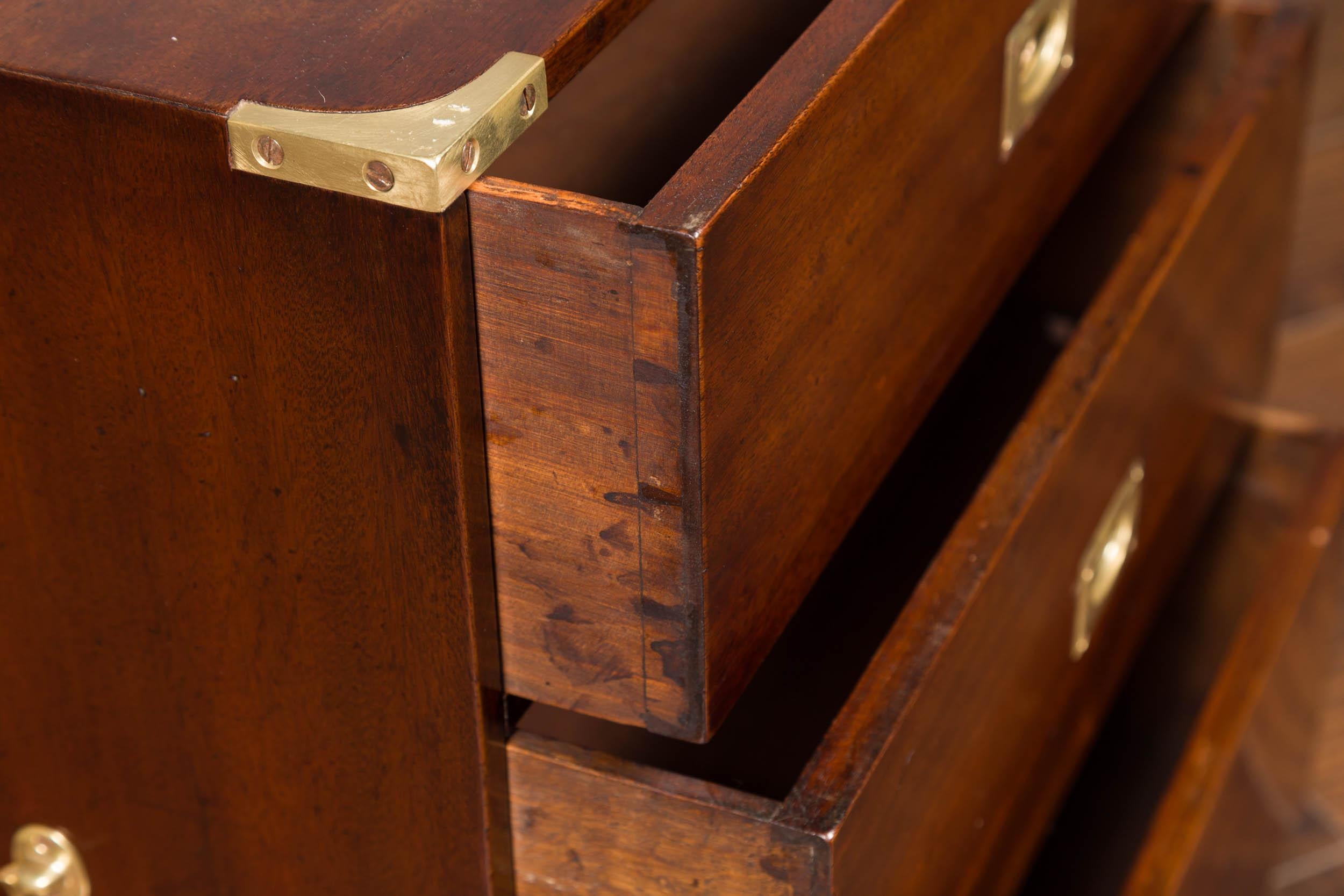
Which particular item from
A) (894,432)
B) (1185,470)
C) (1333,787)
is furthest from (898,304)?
(1333,787)

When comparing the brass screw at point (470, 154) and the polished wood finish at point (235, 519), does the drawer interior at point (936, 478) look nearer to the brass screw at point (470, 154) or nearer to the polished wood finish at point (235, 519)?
the polished wood finish at point (235, 519)

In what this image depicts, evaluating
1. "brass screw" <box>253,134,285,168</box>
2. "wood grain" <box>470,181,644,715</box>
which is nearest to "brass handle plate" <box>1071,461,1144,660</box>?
"wood grain" <box>470,181,644,715</box>

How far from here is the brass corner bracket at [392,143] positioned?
338mm

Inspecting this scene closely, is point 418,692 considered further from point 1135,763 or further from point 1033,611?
point 1135,763

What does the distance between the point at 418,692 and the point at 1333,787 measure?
29.3 inches

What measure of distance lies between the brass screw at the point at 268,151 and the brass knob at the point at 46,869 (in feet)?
0.91

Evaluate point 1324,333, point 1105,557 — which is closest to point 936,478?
point 1105,557

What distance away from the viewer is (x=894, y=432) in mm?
516

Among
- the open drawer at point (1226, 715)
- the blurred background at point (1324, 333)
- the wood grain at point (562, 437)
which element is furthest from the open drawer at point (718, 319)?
the blurred background at point (1324, 333)

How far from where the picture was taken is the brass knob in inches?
20.9

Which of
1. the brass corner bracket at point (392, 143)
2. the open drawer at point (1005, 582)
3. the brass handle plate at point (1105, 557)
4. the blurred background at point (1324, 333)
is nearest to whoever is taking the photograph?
the brass corner bracket at point (392, 143)

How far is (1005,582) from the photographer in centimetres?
54

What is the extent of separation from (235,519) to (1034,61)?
307mm

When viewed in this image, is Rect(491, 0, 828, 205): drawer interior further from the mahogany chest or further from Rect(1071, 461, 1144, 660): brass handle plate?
Rect(1071, 461, 1144, 660): brass handle plate
